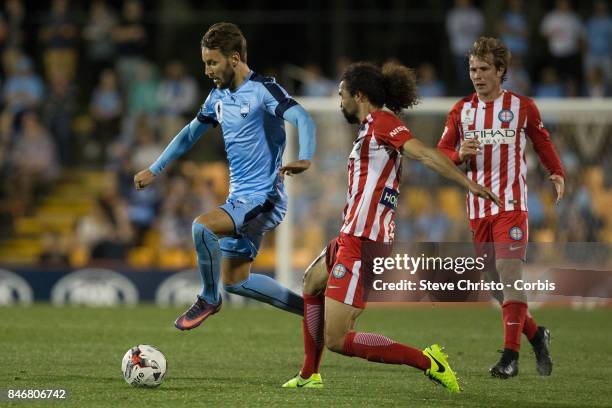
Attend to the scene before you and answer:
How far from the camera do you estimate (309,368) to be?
740 centimetres

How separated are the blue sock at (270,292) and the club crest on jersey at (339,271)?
5.04 feet

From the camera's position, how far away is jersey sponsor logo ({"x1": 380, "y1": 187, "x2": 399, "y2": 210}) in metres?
6.90

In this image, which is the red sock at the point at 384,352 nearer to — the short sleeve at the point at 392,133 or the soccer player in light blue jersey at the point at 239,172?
the short sleeve at the point at 392,133

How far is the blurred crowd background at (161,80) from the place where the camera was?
651 inches

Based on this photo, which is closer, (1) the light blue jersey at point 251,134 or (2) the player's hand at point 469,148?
(2) the player's hand at point 469,148

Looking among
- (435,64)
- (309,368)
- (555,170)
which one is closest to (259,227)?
(309,368)

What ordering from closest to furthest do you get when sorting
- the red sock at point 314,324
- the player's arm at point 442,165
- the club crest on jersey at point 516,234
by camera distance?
the player's arm at point 442,165
the red sock at point 314,324
the club crest on jersey at point 516,234

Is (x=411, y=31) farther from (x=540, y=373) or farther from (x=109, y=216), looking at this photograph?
(x=540, y=373)

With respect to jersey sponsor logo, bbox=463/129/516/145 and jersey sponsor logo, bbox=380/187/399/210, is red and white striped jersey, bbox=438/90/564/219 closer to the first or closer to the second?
jersey sponsor logo, bbox=463/129/516/145

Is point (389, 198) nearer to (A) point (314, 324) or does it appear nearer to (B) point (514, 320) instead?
(A) point (314, 324)

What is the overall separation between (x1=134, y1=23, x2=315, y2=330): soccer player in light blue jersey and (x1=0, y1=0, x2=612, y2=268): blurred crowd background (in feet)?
21.9

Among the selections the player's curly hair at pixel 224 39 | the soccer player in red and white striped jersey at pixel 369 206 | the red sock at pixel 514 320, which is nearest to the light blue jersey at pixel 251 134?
the player's curly hair at pixel 224 39

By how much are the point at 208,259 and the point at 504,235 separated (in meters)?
2.01

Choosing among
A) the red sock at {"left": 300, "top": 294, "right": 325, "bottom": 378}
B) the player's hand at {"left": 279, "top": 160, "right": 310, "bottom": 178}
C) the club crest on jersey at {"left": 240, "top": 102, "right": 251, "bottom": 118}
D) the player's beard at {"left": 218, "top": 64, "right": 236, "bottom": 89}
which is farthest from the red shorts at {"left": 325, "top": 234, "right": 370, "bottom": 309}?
the player's beard at {"left": 218, "top": 64, "right": 236, "bottom": 89}
